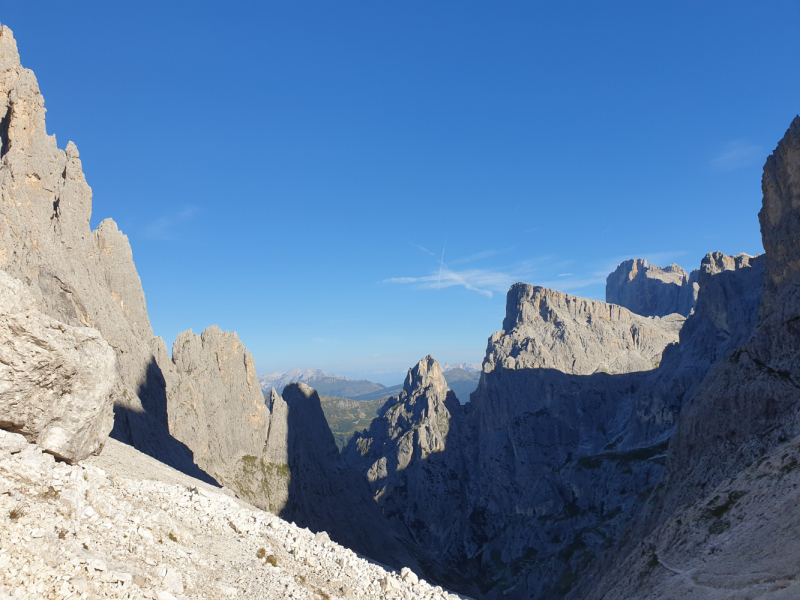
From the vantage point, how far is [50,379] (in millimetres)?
18688

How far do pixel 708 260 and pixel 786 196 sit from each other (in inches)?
4811

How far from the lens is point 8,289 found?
17.2m

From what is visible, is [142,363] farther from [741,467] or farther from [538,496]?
[538,496]

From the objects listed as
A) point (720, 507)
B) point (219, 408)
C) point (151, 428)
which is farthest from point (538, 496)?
point (720, 507)

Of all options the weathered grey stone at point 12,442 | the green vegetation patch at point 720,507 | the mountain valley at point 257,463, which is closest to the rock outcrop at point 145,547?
the mountain valley at point 257,463

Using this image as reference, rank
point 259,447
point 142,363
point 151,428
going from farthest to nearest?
point 259,447 < point 142,363 < point 151,428

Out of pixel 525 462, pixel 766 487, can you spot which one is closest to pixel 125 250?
pixel 766 487

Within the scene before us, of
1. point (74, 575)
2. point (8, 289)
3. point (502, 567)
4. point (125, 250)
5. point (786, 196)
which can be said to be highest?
point (786, 196)

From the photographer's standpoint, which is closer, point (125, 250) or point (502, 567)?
point (125, 250)

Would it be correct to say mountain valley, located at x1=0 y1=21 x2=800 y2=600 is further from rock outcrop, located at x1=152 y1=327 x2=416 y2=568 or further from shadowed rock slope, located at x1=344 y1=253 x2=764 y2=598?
shadowed rock slope, located at x1=344 y1=253 x2=764 y2=598

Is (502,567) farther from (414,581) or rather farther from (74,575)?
(74,575)

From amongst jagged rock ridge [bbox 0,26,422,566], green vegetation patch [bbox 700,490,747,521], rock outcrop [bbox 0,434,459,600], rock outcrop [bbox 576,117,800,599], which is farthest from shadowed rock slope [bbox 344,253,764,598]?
rock outcrop [bbox 0,434,459,600]

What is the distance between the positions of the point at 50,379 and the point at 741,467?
58464 millimetres

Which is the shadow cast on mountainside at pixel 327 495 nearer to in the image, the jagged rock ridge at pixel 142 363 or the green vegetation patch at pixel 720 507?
the jagged rock ridge at pixel 142 363
